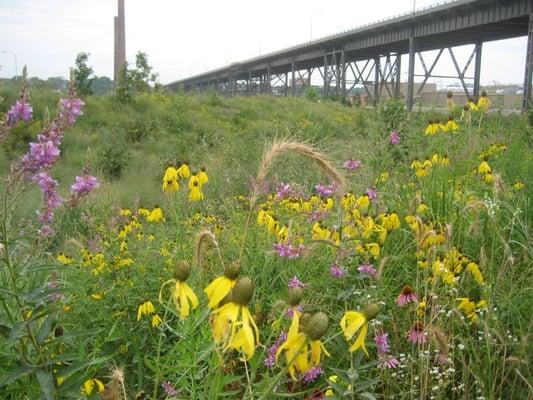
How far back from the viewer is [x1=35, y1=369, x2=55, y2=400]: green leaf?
1359 millimetres

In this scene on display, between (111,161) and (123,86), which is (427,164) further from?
(123,86)

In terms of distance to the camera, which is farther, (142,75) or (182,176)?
(142,75)

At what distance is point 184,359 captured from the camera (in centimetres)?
176

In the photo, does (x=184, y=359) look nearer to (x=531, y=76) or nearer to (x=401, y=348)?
(x=401, y=348)

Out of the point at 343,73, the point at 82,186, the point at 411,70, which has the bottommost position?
the point at 82,186

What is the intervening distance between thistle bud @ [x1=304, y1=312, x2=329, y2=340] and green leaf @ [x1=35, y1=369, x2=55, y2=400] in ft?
2.52

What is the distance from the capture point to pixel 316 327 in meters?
0.95

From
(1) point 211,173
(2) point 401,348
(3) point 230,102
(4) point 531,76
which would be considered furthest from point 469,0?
(2) point 401,348

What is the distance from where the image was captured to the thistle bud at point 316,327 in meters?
0.95

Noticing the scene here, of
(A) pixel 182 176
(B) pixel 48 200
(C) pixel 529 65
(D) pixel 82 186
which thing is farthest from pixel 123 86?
(C) pixel 529 65

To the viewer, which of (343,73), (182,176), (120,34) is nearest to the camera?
(182,176)

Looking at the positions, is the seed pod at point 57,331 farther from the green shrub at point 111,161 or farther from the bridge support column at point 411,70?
the bridge support column at point 411,70

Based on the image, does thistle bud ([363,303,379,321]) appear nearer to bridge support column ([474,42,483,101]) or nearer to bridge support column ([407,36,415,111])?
Result: bridge support column ([407,36,415,111])

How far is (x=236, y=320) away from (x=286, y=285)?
1805 mm
